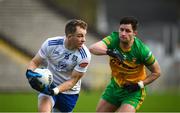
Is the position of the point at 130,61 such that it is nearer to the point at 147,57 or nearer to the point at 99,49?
the point at 147,57

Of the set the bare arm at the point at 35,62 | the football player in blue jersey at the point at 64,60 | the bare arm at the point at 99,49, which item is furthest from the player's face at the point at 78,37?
the bare arm at the point at 99,49

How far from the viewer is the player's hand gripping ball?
10.7 metres

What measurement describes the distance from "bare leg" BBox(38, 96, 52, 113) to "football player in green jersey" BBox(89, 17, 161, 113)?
48.2 inches

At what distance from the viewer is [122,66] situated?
1212 centimetres

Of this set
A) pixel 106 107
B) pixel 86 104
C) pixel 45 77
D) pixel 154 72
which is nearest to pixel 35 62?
pixel 45 77

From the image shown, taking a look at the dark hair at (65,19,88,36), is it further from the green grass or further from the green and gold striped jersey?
the green grass

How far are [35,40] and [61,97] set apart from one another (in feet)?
60.9

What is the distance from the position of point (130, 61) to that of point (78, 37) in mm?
1500

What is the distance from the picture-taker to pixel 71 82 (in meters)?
11.1

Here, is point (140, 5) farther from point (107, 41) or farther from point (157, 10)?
point (107, 41)

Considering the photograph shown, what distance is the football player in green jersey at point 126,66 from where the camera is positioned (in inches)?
467

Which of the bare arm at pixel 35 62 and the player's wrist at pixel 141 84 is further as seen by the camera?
the player's wrist at pixel 141 84

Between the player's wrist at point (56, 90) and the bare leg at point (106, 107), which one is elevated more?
the player's wrist at point (56, 90)

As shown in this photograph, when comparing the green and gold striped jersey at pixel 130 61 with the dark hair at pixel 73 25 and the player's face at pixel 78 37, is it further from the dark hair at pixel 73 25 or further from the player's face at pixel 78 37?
the dark hair at pixel 73 25
